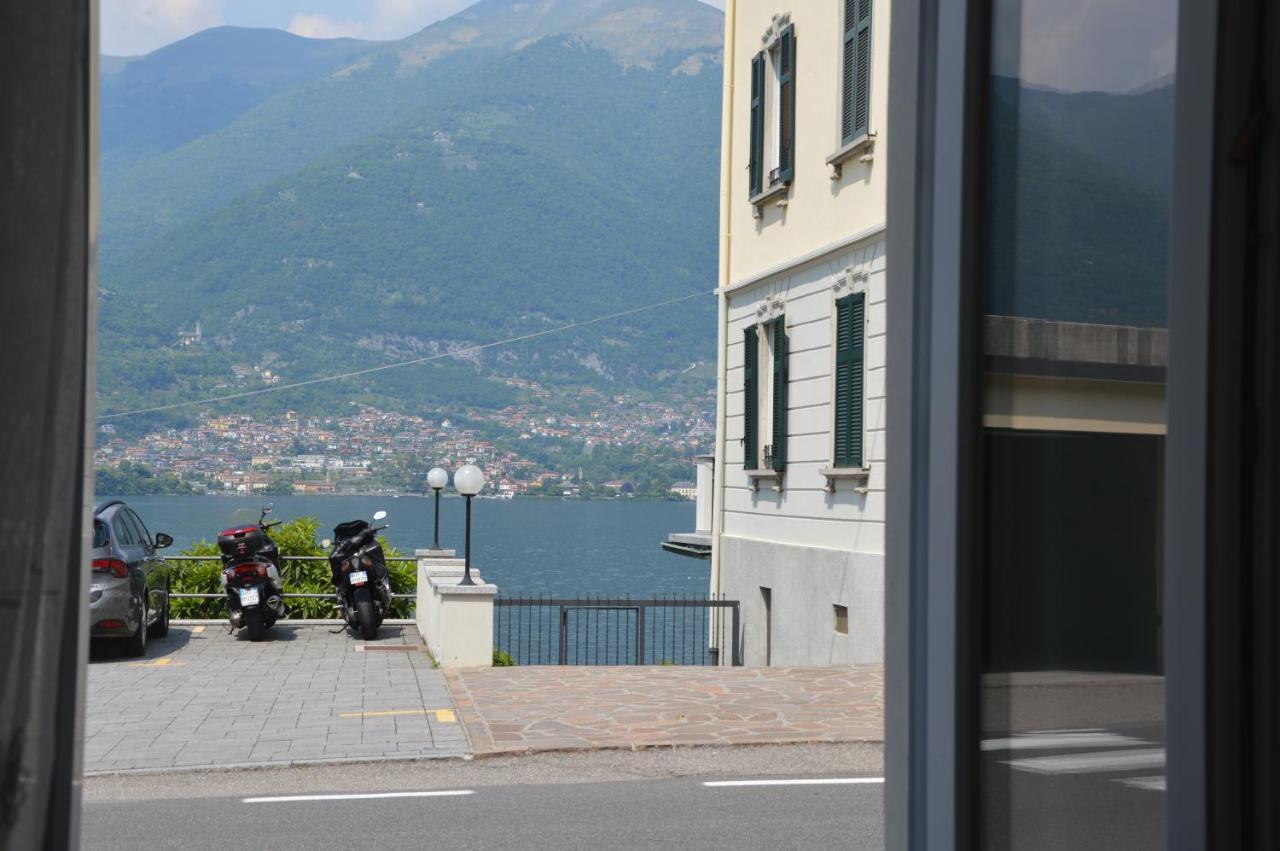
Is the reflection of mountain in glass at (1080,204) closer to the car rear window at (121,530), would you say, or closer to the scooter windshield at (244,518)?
the car rear window at (121,530)

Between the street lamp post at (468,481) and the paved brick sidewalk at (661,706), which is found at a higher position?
the street lamp post at (468,481)

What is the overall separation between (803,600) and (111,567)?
24.2 ft

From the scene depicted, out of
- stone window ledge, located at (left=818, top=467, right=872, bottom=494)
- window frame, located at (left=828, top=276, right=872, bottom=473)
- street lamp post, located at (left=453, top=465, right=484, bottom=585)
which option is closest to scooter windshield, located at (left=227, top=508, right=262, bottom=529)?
street lamp post, located at (left=453, top=465, right=484, bottom=585)

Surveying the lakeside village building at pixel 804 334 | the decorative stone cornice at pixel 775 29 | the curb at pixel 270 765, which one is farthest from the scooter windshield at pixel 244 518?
the curb at pixel 270 765

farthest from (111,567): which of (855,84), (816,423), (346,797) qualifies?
(855,84)

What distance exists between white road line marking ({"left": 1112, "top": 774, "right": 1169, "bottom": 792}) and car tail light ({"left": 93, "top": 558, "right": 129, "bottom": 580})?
545 inches

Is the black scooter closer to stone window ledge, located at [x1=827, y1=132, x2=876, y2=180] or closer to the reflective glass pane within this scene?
stone window ledge, located at [x1=827, y1=132, x2=876, y2=180]

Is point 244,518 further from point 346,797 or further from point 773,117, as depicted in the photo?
point 346,797

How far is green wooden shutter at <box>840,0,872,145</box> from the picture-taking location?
1482 centimetres

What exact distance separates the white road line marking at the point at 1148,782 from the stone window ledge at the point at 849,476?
13.1 meters

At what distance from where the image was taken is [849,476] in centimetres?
1520

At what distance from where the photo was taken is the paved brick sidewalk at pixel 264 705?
A: 9453 millimetres

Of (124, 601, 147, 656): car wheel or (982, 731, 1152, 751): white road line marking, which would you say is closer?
(982, 731, 1152, 751): white road line marking

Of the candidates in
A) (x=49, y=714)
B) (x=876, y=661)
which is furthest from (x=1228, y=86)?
(x=876, y=661)
